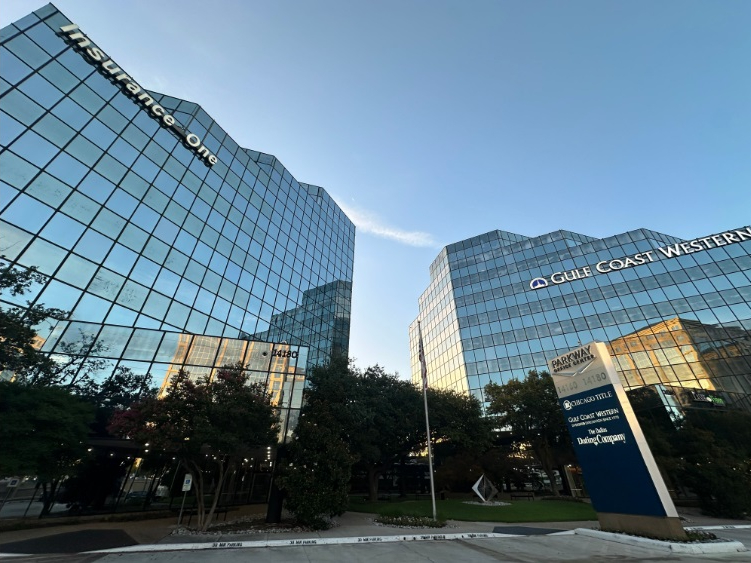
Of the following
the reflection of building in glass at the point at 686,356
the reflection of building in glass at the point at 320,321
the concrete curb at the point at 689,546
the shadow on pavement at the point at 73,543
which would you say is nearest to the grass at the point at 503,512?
the concrete curb at the point at 689,546

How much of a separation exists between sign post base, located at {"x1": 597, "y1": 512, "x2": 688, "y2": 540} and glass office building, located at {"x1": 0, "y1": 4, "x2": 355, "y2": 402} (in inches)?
763

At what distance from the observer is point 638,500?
1608 centimetres

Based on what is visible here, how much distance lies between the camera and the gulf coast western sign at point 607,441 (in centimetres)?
1580

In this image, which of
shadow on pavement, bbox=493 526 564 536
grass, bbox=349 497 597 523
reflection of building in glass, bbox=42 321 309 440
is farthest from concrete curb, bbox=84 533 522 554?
reflection of building in glass, bbox=42 321 309 440

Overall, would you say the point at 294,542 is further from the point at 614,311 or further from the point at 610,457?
the point at 614,311

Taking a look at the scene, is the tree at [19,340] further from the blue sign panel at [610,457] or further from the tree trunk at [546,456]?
the tree trunk at [546,456]

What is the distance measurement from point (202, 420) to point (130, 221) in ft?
61.8

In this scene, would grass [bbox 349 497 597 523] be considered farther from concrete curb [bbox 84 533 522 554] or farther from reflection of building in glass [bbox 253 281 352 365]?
reflection of building in glass [bbox 253 281 352 365]

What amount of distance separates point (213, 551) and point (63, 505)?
13757mm

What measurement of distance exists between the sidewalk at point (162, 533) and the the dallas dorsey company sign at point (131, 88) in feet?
102

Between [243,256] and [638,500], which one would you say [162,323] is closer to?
[243,256]

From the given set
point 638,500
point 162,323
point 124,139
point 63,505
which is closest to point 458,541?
point 638,500

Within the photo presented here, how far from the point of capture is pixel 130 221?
2567 cm


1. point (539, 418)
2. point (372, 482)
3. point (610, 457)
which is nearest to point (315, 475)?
point (610, 457)
